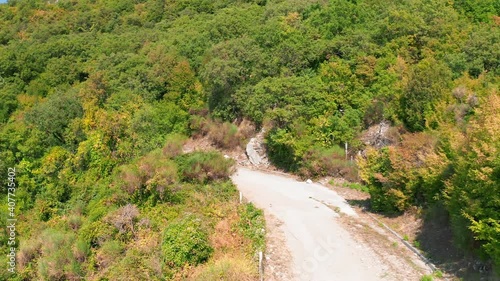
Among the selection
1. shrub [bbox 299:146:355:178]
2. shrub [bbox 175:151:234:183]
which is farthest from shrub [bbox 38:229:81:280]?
shrub [bbox 299:146:355:178]

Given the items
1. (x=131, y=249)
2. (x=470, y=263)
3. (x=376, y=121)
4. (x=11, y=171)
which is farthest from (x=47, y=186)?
(x=470, y=263)

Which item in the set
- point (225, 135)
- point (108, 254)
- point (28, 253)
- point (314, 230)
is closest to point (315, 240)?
point (314, 230)

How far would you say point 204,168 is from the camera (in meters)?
20.1

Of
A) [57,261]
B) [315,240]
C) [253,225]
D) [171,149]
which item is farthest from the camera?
[171,149]

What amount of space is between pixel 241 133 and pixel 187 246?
1562 cm

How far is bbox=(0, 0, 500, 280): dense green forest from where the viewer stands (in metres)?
13.6

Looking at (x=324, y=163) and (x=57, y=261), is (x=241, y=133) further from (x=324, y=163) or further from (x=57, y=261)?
(x=57, y=261)

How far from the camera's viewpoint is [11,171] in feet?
71.7

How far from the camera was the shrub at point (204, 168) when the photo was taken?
19984mm

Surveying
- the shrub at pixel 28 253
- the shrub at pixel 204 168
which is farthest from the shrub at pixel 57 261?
the shrub at pixel 204 168

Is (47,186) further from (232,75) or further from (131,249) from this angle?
(232,75)

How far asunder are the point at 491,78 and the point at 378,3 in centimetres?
1440

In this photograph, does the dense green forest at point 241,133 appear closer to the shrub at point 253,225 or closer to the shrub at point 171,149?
A: the shrub at point 253,225

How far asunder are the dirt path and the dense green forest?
1.07 meters
